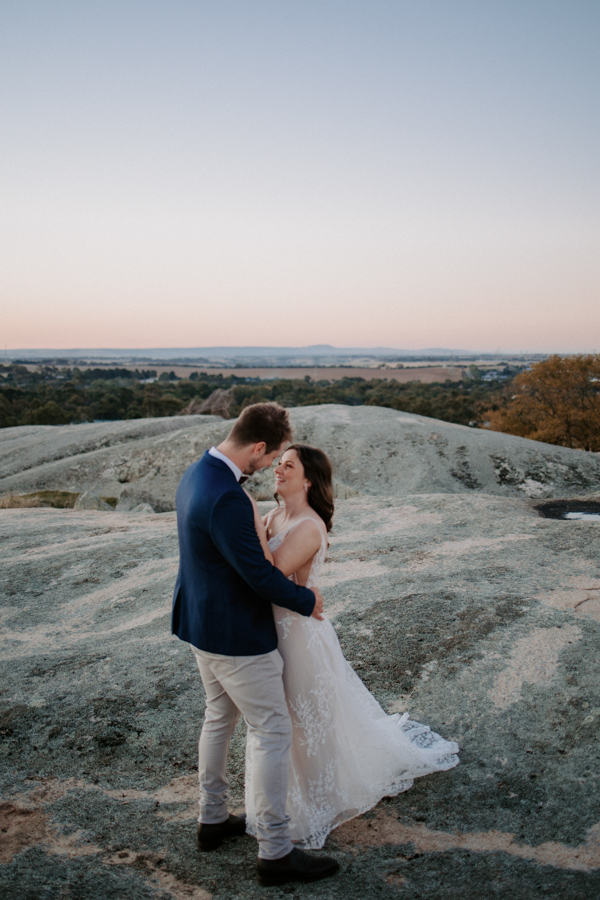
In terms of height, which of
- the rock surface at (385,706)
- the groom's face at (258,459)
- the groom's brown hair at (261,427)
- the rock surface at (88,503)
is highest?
the groom's brown hair at (261,427)

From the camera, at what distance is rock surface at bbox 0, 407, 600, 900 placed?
12.8ft

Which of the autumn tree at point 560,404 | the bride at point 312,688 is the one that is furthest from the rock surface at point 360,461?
the bride at point 312,688

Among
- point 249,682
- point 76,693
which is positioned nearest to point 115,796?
point 76,693

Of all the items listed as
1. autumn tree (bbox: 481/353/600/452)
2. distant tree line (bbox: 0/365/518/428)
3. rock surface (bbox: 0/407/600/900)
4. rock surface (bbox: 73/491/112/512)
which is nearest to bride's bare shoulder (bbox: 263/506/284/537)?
rock surface (bbox: 0/407/600/900)

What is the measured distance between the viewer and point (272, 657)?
12.1ft

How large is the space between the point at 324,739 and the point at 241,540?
1.80m

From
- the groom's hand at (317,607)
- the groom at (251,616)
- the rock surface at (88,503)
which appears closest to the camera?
the groom at (251,616)

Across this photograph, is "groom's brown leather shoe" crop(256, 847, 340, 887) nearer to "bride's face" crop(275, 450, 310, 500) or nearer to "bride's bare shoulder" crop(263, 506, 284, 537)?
"bride's bare shoulder" crop(263, 506, 284, 537)

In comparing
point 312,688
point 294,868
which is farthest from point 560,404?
point 294,868

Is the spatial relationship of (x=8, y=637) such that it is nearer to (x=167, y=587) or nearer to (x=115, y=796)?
(x=167, y=587)

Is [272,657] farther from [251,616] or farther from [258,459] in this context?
[258,459]

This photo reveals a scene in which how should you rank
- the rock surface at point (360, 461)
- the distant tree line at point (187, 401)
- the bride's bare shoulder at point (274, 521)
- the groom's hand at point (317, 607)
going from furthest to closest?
the distant tree line at point (187, 401), the rock surface at point (360, 461), the bride's bare shoulder at point (274, 521), the groom's hand at point (317, 607)

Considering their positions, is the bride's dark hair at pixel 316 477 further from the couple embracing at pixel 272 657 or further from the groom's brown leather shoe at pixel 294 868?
the groom's brown leather shoe at pixel 294 868

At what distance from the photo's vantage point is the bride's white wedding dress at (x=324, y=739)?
3.95 m
